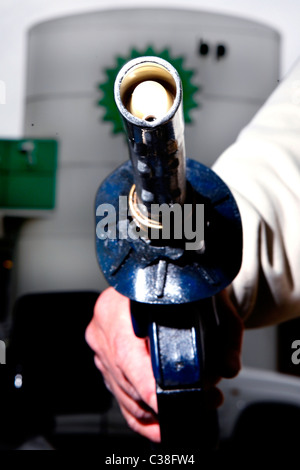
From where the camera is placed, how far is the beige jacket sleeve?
1.57 ft

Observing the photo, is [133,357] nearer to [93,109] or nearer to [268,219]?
[268,219]

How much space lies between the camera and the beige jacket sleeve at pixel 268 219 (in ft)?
1.57

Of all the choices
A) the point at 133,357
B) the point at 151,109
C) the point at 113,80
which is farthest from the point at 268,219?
the point at 113,80

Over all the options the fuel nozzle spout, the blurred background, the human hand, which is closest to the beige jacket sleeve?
the human hand

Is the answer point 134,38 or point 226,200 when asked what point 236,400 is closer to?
point 226,200

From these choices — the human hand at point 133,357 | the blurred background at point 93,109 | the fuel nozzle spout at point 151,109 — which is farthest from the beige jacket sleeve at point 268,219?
the blurred background at point 93,109

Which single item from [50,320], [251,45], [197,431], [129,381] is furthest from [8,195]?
[197,431]

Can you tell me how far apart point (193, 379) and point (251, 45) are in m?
2.43

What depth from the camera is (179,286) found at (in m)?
0.28

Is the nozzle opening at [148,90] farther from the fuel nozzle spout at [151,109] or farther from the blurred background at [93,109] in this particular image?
the blurred background at [93,109]

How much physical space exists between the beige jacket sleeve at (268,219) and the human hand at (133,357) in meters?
0.07

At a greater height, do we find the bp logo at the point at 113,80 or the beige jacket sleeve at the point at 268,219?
the bp logo at the point at 113,80

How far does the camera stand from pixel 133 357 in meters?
0.47

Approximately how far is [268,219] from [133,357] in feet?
0.66
